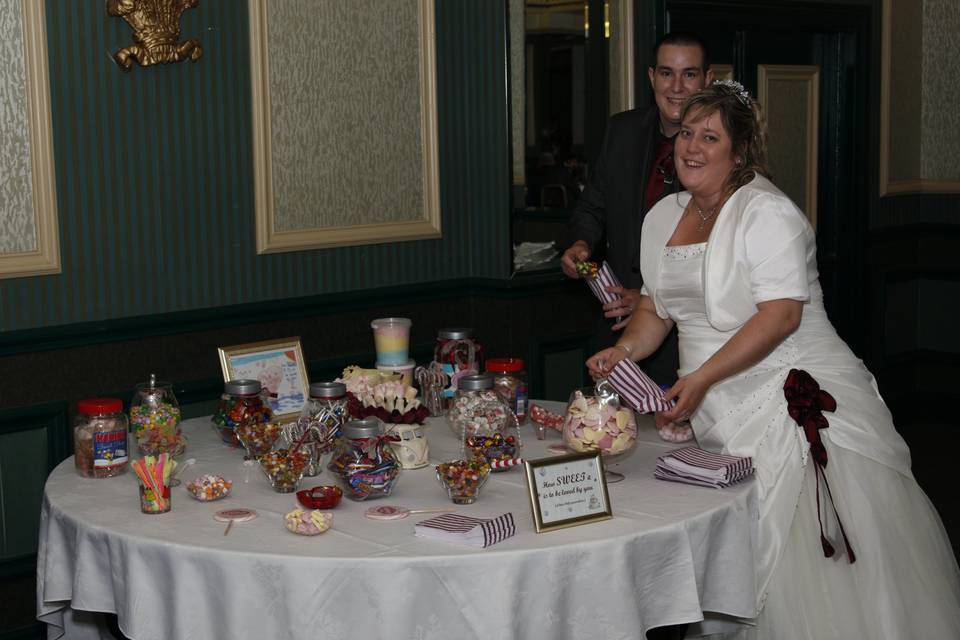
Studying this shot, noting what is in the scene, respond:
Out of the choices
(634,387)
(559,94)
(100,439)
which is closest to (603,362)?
(634,387)

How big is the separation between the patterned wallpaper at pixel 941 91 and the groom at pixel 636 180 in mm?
3246

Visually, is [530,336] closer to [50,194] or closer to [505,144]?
[505,144]

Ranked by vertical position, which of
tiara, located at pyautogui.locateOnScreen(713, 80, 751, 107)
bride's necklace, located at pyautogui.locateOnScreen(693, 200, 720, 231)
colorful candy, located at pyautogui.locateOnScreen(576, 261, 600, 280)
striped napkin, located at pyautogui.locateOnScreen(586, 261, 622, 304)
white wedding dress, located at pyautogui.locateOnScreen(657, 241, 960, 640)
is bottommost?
white wedding dress, located at pyautogui.locateOnScreen(657, 241, 960, 640)

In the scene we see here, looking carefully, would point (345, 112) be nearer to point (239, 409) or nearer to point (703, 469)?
point (239, 409)

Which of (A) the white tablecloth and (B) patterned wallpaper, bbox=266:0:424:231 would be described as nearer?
(A) the white tablecloth

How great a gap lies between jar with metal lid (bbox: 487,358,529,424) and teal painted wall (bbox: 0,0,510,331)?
1.26m

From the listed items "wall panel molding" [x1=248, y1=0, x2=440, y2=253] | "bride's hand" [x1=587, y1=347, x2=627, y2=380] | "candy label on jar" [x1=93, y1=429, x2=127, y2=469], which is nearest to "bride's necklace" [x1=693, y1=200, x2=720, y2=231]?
"bride's hand" [x1=587, y1=347, x2=627, y2=380]

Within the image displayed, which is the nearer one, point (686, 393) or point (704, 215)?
point (686, 393)

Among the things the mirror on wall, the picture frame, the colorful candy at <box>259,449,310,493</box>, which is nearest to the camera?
the colorful candy at <box>259,449,310,493</box>

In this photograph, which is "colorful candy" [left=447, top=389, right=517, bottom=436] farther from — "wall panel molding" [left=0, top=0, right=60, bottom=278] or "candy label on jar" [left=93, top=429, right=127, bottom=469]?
"wall panel molding" [left=0, top=0, right=60, bottom=278]

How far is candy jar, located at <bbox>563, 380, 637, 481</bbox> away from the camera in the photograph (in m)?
2.65

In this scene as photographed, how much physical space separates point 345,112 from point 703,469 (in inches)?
88.9

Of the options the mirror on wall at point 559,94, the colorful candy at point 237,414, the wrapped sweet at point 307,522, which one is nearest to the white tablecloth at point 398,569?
the wrapped sweet at point 307,522

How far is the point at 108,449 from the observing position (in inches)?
110
